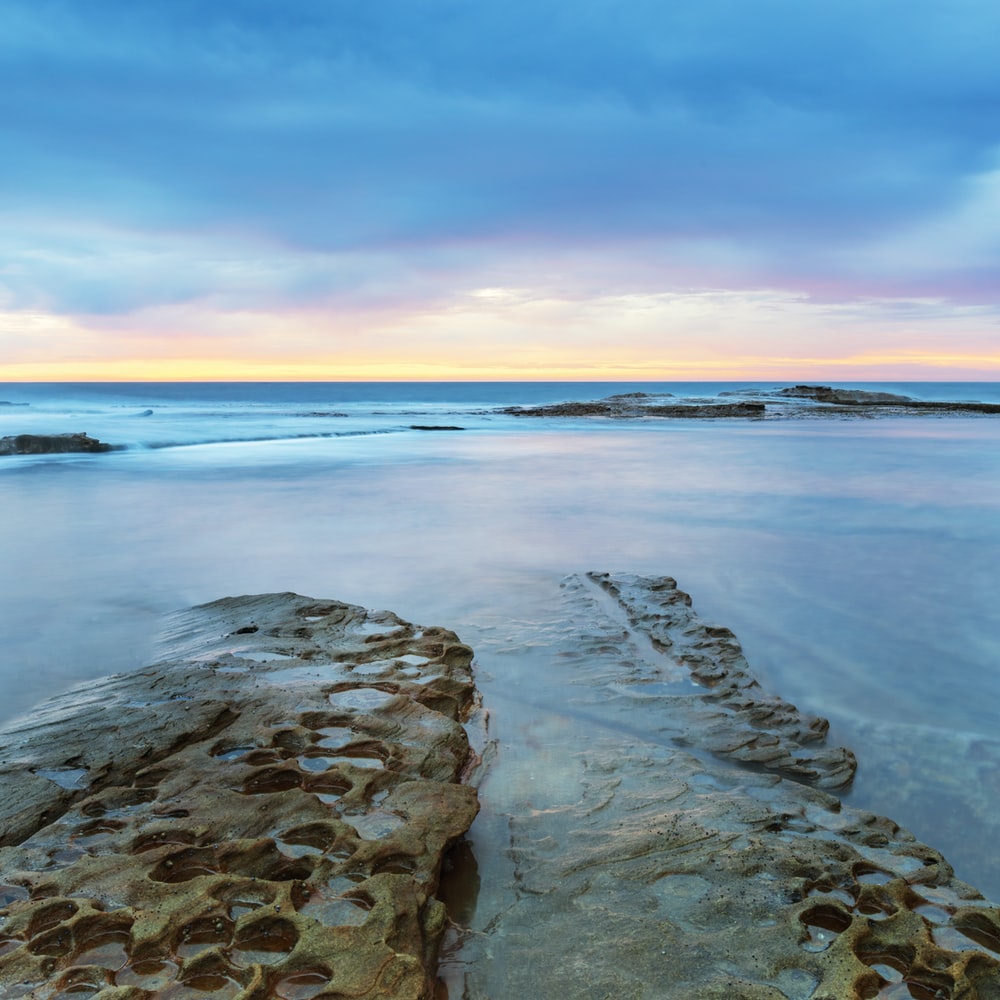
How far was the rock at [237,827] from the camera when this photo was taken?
5.67ft

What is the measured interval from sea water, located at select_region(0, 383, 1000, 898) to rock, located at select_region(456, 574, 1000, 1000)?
283mm

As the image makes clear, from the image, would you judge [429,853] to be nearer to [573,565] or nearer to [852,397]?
[573,565]

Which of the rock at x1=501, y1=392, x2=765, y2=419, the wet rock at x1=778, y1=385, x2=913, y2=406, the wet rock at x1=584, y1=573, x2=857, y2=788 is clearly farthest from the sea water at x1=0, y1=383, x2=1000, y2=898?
the wet rock at x1=778, y1=385, x2=913, y2=406

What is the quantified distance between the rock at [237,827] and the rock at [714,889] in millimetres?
301

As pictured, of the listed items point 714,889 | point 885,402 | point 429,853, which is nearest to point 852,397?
point 885,402

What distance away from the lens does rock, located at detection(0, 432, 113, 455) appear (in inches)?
651

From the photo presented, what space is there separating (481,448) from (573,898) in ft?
59.2

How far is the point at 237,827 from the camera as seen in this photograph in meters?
2.24

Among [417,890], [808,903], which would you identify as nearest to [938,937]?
[808,903]

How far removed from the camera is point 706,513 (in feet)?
31.2

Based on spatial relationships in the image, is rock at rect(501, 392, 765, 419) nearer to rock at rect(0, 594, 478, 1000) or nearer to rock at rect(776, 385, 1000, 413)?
rock at rect(776, 385, 1000, 413)

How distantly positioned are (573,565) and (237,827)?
444cm

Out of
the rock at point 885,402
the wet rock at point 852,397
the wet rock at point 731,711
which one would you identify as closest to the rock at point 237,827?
the wet rock at point 731,711

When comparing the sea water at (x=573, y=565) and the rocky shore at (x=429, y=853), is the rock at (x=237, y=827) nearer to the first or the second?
the rocky shore at (x=429, y=853)
